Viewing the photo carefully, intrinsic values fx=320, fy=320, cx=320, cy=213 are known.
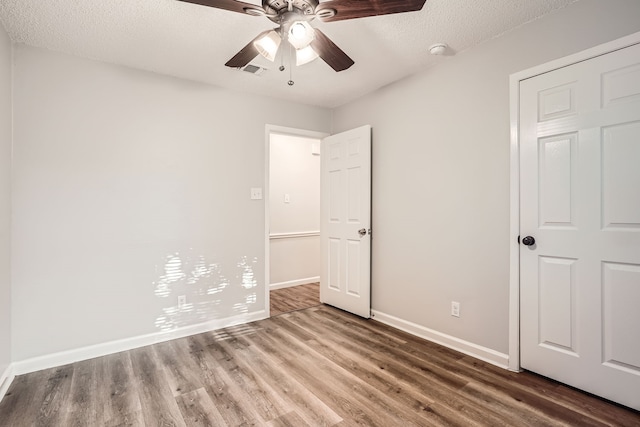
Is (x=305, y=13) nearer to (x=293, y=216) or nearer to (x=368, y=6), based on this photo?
(x=368, y=6)

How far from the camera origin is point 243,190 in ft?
10.8

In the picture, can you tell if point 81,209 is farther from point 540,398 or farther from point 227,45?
point 540,398

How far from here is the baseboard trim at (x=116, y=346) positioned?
2.32 meters

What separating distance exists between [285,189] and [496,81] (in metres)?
3.12

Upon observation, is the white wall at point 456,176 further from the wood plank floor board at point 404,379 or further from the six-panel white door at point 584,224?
the wood plank floor board at point 404,379

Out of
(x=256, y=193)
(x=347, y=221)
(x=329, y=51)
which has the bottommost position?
(x=347, y=221)

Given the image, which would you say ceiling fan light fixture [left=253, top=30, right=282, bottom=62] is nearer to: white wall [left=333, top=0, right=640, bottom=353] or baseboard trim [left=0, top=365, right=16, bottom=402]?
white wall [left=333, top=0, right=640, bottom=353]

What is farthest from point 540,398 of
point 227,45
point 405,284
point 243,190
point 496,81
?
point 227,45

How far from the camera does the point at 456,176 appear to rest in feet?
8.54

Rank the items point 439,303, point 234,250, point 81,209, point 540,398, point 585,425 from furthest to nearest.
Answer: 1. point 234,250
2. point 439,303
3. point 81,209
4. point 540,398
5. point 585,425

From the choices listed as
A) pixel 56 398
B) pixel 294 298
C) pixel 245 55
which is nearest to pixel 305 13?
pixel 245 55

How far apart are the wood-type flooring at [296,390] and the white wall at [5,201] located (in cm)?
32

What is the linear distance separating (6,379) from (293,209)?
3432 mm

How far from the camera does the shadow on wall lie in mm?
2875
